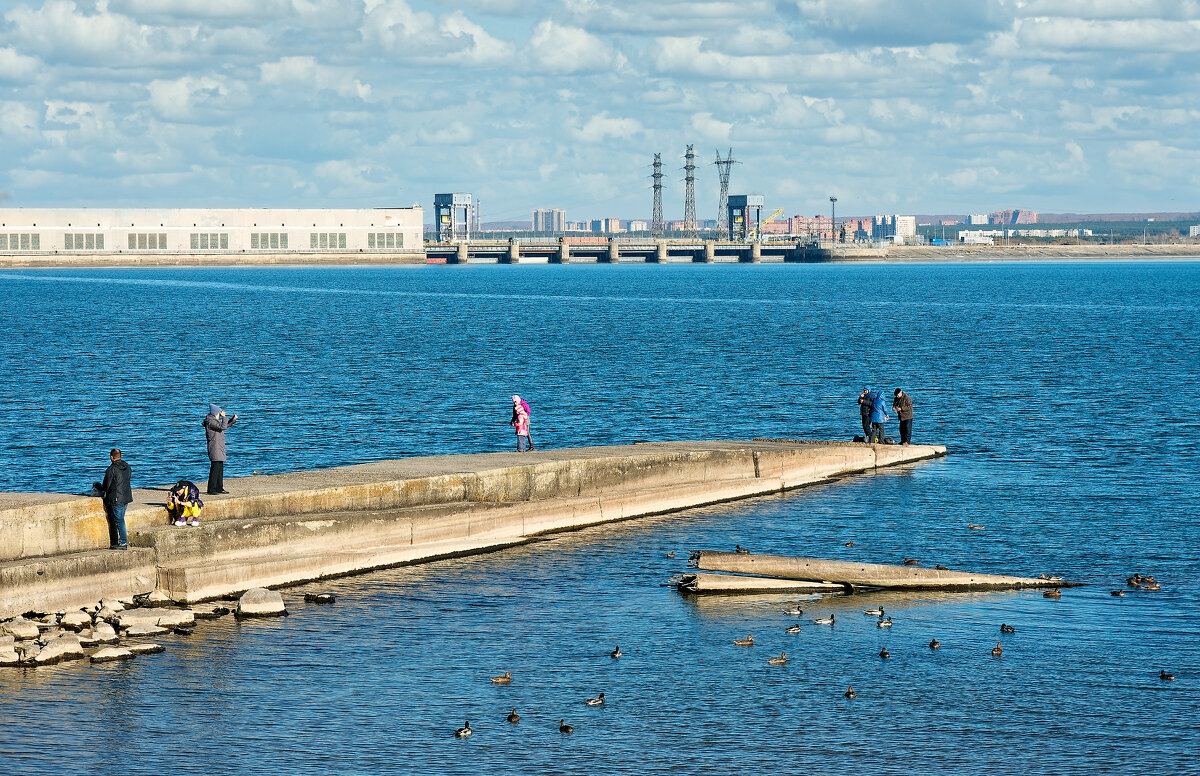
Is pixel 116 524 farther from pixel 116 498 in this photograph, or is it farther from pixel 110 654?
pixel 110 654

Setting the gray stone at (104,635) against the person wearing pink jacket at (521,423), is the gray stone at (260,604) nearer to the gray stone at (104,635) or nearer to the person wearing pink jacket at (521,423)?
the gray stone at (104,635)

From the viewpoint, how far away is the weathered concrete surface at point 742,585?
2944 centimetres

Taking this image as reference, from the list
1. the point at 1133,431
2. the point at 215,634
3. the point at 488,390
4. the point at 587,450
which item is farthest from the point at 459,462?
the point at 488,390

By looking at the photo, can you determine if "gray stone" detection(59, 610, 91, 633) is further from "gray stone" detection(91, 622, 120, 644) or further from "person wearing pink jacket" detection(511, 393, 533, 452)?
"person wearing pink jacket" detection(511, 393, 533, 452)

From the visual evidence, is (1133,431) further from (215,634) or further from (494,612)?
(215,634)

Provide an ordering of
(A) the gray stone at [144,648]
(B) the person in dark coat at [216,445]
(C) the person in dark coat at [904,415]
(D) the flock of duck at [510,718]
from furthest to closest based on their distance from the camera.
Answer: (C) the person in dark coat at [904,415]
(B) the person in dark coat at [216,445]
(A) the gray stone at [144,648]
(D) the flock of duck at [510,718]

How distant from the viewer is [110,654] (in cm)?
2456

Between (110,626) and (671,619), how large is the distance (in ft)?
32.7

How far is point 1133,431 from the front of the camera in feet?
177

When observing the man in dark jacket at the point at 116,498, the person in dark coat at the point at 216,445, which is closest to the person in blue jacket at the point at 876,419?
the person in dark coat at the point at 216,445

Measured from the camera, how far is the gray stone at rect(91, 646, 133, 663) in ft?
80.4

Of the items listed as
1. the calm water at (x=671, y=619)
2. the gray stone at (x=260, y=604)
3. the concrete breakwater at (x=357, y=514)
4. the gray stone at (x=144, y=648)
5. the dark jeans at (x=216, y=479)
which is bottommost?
the calm water at (x=671, y=619)

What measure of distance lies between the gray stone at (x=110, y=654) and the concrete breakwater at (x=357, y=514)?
2470 millimetres

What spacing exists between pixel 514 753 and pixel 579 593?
8859 millimetres
